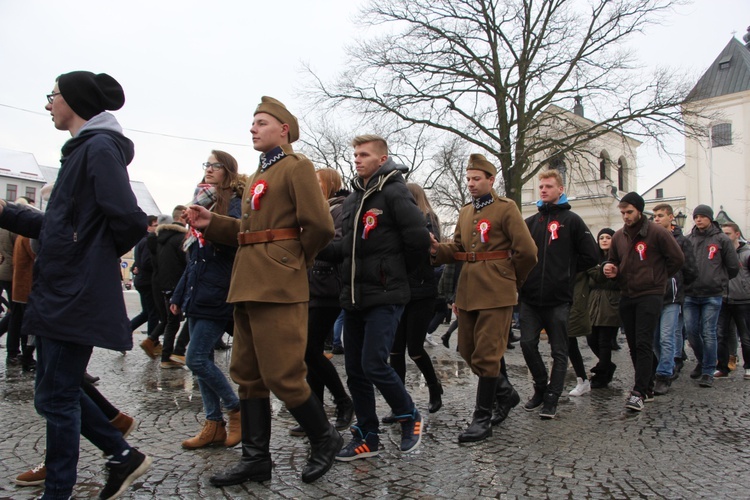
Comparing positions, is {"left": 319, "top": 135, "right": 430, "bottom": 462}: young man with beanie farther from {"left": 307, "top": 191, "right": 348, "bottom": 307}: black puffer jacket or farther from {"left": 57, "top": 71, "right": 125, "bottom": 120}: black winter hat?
{"left": 57, "top": 71, "right": 125, "bottom": 120}: black winter hat

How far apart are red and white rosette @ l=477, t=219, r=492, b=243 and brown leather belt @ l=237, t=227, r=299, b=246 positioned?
1915 mm

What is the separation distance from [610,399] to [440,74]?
20994 mm

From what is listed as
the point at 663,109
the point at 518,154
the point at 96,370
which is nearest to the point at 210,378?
the point at 96,370

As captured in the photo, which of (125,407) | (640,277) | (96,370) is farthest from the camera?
(96,370)

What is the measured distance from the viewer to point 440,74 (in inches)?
1014

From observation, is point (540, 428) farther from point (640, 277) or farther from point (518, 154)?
point (518, 154)

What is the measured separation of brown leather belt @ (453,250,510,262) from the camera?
514 centimetres

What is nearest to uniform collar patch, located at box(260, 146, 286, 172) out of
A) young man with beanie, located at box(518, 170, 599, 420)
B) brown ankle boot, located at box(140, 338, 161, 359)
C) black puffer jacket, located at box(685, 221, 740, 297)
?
young man with beanie, located at box(518, 170, 599, 420)

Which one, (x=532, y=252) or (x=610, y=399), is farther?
(x=610, y=399)

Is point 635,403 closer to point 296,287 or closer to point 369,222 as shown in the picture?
point 369,222

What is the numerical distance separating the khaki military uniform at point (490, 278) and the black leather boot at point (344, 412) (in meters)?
1.00

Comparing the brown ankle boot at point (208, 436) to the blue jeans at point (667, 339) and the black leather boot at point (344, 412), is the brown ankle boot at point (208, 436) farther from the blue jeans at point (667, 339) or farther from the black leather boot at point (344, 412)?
the blue jeans at point (667, 339)

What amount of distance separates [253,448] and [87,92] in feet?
7.09

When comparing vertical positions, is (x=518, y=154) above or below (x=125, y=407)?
above
